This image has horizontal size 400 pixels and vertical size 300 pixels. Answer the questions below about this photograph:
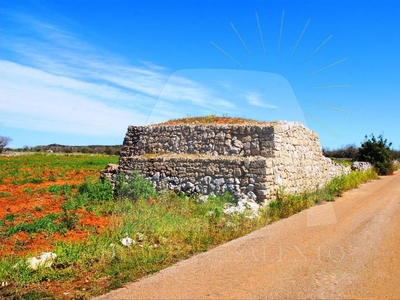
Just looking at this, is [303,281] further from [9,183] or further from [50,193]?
[9,183]

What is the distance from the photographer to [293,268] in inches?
229

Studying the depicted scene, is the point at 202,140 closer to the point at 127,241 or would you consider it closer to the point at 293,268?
the point at 127,241

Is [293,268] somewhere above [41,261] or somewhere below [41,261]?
above

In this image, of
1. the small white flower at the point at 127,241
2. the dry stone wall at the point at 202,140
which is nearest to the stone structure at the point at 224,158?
the dry stone wall at the point at 202,140

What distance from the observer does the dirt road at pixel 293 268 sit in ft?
15.9

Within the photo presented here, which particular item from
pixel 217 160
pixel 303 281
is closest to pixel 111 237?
pixel 303 281

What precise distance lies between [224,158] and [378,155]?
22974 millimetres

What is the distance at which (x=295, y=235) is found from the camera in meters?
8.05

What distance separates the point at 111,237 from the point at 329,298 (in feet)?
14.0

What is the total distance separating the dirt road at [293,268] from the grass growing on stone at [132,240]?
1.39 feet

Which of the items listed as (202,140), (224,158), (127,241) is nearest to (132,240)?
(127,241)

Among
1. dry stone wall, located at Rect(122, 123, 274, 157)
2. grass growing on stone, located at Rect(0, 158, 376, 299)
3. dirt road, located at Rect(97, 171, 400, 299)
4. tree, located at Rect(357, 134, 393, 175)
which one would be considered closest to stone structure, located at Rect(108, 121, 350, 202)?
dry stone wall, located at Rect(122, 123, 274, 157)

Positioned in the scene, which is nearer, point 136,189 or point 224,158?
point 224,158

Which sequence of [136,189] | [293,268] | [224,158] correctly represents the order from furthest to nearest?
[136,189]
[224,158]
[293,268]
